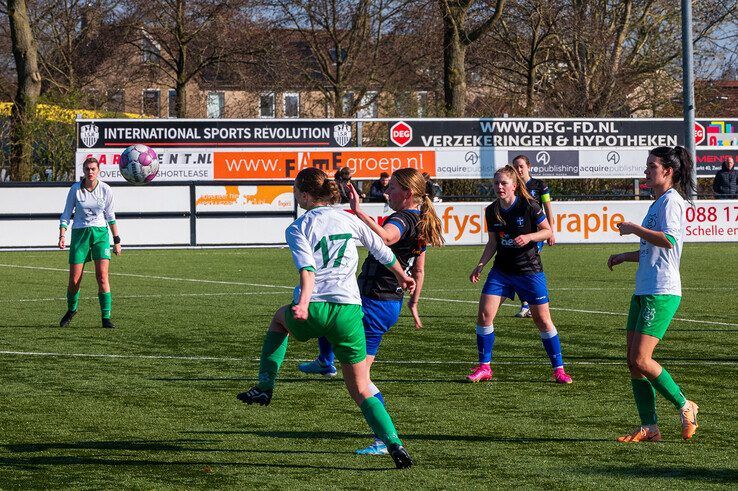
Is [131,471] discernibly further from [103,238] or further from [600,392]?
[103,238]

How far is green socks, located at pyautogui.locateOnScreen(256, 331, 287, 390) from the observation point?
23.4 ft

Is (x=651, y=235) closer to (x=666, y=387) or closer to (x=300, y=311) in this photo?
(x=666, y=387)

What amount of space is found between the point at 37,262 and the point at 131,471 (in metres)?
20.7

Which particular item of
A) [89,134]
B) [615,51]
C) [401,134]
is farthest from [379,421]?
[615,51]

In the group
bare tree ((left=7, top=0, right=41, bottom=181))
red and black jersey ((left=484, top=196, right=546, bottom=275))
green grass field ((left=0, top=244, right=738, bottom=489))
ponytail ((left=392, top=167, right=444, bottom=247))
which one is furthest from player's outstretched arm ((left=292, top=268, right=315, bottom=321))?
bare tree ((left=7, top=0, right=41, bottom=181))

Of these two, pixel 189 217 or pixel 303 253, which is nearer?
pixel 303 253

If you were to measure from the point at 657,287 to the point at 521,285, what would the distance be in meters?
2.81

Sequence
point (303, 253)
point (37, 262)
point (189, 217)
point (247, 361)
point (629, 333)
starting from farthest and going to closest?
point (189, 217)
point (37, 262)
point (247, 361)
point (629, 333)
point (303, 253)

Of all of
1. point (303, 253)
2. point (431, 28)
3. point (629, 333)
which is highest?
point (431, 28)

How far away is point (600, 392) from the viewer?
9430mm

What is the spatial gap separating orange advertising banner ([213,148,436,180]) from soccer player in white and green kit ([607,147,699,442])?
81.6 feet

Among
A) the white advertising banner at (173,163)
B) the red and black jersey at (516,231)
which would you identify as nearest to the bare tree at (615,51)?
the white advertising banner at (173,163)

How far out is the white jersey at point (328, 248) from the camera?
6613 millimetres

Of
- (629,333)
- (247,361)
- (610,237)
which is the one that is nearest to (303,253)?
(629,333)
